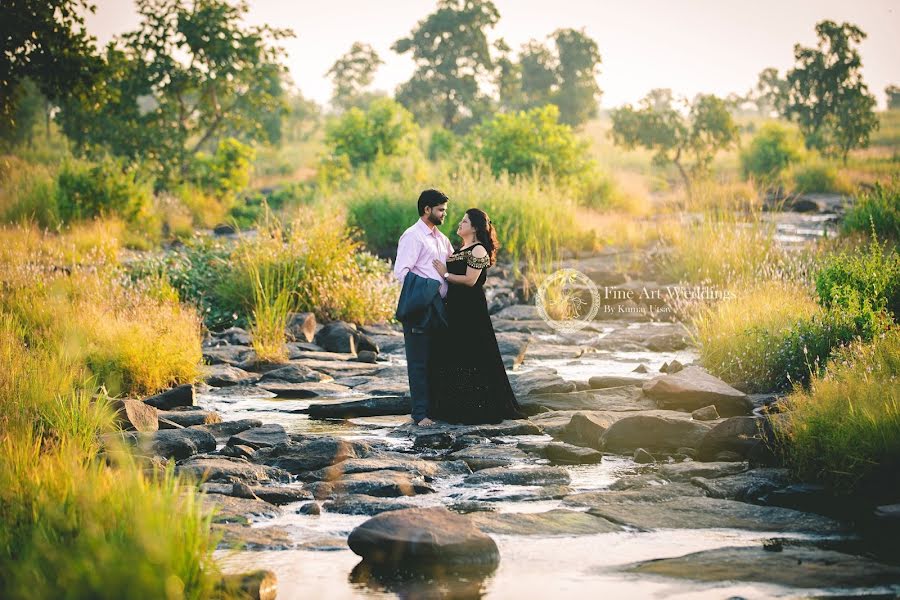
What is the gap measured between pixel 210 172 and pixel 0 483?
78.9 ft

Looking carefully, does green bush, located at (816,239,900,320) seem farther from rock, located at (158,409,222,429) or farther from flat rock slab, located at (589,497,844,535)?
rock, located at (158,409,222,429)

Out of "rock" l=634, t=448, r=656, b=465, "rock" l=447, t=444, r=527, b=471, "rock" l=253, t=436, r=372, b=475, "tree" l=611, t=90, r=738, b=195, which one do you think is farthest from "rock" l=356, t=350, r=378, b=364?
"tree" l=611, t=90, r=738, b=195

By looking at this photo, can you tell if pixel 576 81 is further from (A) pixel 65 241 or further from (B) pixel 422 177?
(A) pixel 65 241

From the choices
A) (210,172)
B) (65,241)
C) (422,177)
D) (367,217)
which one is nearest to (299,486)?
(65,241)

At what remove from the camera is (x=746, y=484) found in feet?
21.2

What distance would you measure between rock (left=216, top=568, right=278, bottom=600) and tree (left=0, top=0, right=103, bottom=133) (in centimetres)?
941

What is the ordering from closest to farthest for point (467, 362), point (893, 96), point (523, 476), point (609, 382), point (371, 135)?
point (523, 476), point (467, 362), point (609, 382), point (371, 135), point (893, 96)

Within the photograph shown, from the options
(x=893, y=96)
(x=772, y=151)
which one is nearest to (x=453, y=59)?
(x=772, y=151)

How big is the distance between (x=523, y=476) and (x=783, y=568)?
86.2 inches

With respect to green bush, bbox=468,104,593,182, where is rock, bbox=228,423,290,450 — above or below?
below

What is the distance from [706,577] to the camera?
487 cm

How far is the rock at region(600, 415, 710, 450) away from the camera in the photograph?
770cm

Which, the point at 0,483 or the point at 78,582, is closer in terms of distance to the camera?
the point at 78,582

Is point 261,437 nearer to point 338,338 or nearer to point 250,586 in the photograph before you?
point 250,586
